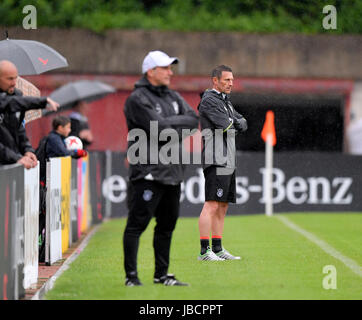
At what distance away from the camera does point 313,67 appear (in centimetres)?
3133

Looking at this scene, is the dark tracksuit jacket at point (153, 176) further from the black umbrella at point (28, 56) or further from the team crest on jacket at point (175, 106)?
the black umbrella at point (28, 56)

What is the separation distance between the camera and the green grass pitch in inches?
332

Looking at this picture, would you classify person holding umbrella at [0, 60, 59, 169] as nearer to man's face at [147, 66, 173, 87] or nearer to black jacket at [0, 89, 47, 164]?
black jacket at [0, 89, 47, 164]

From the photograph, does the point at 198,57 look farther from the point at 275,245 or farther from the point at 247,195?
the point at 275,245

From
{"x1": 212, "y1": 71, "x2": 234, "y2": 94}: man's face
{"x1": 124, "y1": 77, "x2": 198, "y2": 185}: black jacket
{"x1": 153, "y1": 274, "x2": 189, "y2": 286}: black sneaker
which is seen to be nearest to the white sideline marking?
{"x1": 153, "y1": 274, "x2": 189, "y2": 286}: black sneaker

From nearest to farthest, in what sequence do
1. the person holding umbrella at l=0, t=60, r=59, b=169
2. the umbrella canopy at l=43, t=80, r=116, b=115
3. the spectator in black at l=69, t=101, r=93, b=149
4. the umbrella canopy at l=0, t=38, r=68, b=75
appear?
the person holding umbrella at l=0, t=60, r=59, b=169, the umbrella canopy at l=0, t=38, r=68, b=75, the spectator in black at l=69, t=101, r=93, b=149, the umbrella canopy at l=43, t=80, r=116, b=115

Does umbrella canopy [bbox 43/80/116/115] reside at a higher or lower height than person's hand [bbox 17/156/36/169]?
higher

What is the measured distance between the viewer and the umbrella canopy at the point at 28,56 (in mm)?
12586

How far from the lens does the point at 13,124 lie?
364 inches

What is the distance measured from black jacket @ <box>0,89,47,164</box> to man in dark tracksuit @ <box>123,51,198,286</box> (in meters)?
0.89

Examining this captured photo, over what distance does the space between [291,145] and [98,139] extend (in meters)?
6.48

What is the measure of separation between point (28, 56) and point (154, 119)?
16.1 ft

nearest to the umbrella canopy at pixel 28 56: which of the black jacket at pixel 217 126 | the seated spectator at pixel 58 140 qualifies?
the seated spectator at pixel 58 140

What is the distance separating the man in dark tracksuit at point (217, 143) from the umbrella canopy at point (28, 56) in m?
2.80
